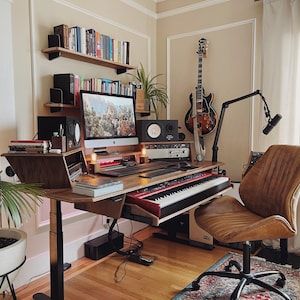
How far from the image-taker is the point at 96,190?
142 cm

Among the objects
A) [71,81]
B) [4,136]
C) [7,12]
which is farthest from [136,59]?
[4,136]

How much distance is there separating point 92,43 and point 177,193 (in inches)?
53.9

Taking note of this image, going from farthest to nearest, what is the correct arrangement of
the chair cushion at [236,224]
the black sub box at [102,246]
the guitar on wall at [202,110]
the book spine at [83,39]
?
the guitar on wall at [202,110]
the black sub box at [102,246]
the book spine at [83,39]
the chair cushion at [236,224]

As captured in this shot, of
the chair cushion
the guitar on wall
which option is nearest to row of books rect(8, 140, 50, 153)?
the chair cushion

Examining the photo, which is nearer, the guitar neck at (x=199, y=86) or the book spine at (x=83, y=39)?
the book spine at (x=83, y=39)

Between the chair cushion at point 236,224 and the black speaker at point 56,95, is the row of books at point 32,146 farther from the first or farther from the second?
the chair cushion at point 236,224

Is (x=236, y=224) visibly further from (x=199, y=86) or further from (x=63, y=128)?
(x=199, y=86)

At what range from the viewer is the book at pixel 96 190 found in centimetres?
142

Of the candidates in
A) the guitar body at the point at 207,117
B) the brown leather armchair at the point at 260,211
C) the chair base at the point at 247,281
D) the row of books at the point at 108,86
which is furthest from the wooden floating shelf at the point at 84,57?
the chair base at the point at 247,281

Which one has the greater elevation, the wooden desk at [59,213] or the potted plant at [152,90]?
the potted plant at [152,90]

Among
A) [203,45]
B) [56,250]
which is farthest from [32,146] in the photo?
[203,45]

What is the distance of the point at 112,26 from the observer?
2775 mm

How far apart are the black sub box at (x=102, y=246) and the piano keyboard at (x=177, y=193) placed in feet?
3.03

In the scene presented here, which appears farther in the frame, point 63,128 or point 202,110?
point 202,110
